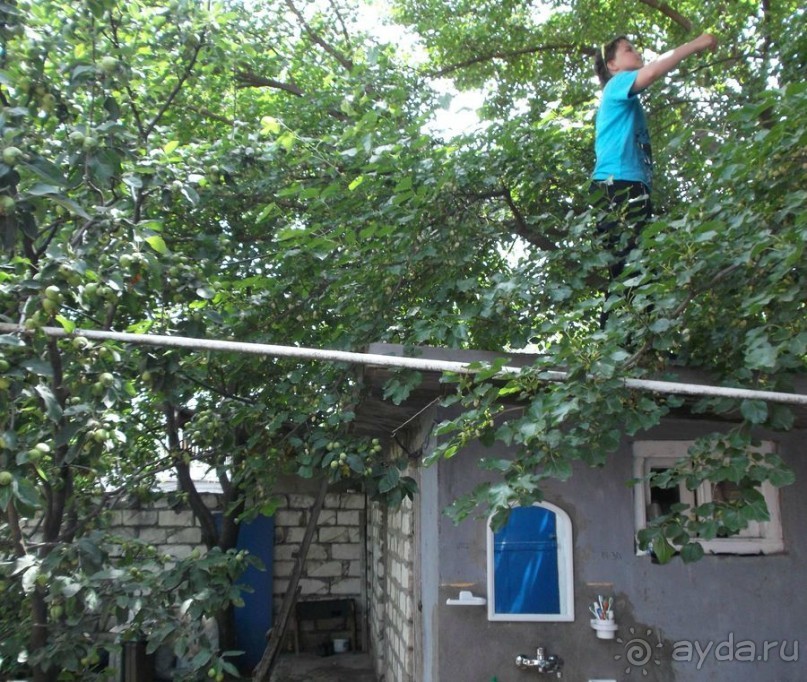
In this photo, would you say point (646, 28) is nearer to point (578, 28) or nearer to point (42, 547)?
point (578, 28)

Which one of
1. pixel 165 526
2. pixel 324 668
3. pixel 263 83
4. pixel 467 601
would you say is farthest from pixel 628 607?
pixel 165 526

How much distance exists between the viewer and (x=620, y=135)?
512 centimetres

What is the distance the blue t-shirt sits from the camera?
5.08 meters

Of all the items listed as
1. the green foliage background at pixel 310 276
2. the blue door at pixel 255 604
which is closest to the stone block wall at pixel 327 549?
the blue door at pixel 255 604

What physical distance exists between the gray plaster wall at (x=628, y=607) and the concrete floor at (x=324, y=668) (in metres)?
4.11

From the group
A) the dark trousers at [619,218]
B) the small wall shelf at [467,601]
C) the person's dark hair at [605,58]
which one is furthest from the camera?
the person's dark hair at [605,58]

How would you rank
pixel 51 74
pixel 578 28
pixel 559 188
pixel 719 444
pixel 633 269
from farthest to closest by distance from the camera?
pixel 578 28, pixel 559 188, pixel 51 74, pixel 633 269, pixel 719 444

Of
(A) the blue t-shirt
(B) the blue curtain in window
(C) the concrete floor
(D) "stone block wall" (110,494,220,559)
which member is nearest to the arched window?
(B) the blue curtain in window

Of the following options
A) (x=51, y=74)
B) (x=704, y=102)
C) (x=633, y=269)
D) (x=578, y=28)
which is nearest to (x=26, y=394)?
(x=633, y=269)

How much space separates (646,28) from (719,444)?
7.91 metres

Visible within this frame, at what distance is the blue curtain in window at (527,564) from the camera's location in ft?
15.0

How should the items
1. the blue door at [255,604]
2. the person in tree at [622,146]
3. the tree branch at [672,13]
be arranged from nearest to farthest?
the person in tree at [622,146] < the tree branch at [672,13] < the blue door at [255,604]

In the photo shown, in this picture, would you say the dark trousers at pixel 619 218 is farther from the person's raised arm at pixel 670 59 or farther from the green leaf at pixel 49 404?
the green leaf at pixel 49 404

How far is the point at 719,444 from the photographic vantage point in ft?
11.1
